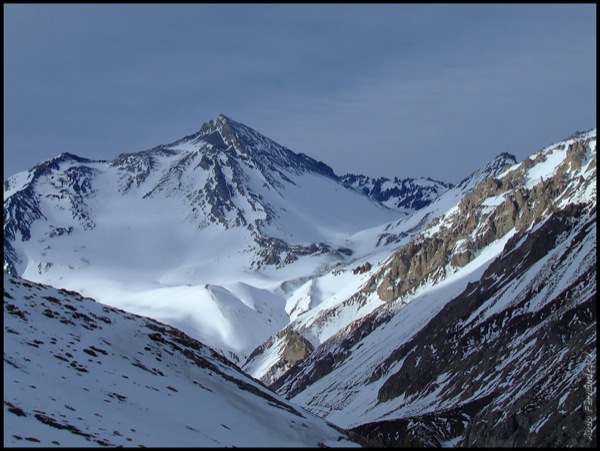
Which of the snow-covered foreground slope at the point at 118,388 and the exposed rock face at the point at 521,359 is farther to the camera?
the exposed rock face at the point at 521,359

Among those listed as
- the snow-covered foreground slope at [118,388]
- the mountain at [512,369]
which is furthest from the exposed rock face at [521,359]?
the snow-covered foreground slope at [118,388]

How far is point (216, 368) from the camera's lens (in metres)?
67.9

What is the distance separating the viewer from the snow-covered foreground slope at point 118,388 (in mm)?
41562

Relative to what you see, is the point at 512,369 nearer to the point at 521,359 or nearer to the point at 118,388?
the point at 521,359

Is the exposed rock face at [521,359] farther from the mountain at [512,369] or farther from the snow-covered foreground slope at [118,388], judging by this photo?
the snow-covered foreground slope at [118,388]

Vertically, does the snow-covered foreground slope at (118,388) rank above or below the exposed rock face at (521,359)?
above

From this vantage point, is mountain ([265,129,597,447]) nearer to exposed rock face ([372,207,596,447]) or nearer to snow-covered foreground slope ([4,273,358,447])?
exposed rock face ([372,207,596,447])

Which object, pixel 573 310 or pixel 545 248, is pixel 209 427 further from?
pixel 545 248

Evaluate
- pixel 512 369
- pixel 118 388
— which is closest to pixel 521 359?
pixel 512 369

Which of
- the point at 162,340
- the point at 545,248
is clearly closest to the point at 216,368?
the point at 162,340

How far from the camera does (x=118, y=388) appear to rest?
50.8 meters

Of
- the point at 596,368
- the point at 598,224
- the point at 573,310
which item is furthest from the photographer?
the point at 598,224

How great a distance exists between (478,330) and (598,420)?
76.8 meters

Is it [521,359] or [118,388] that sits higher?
[118,388]
